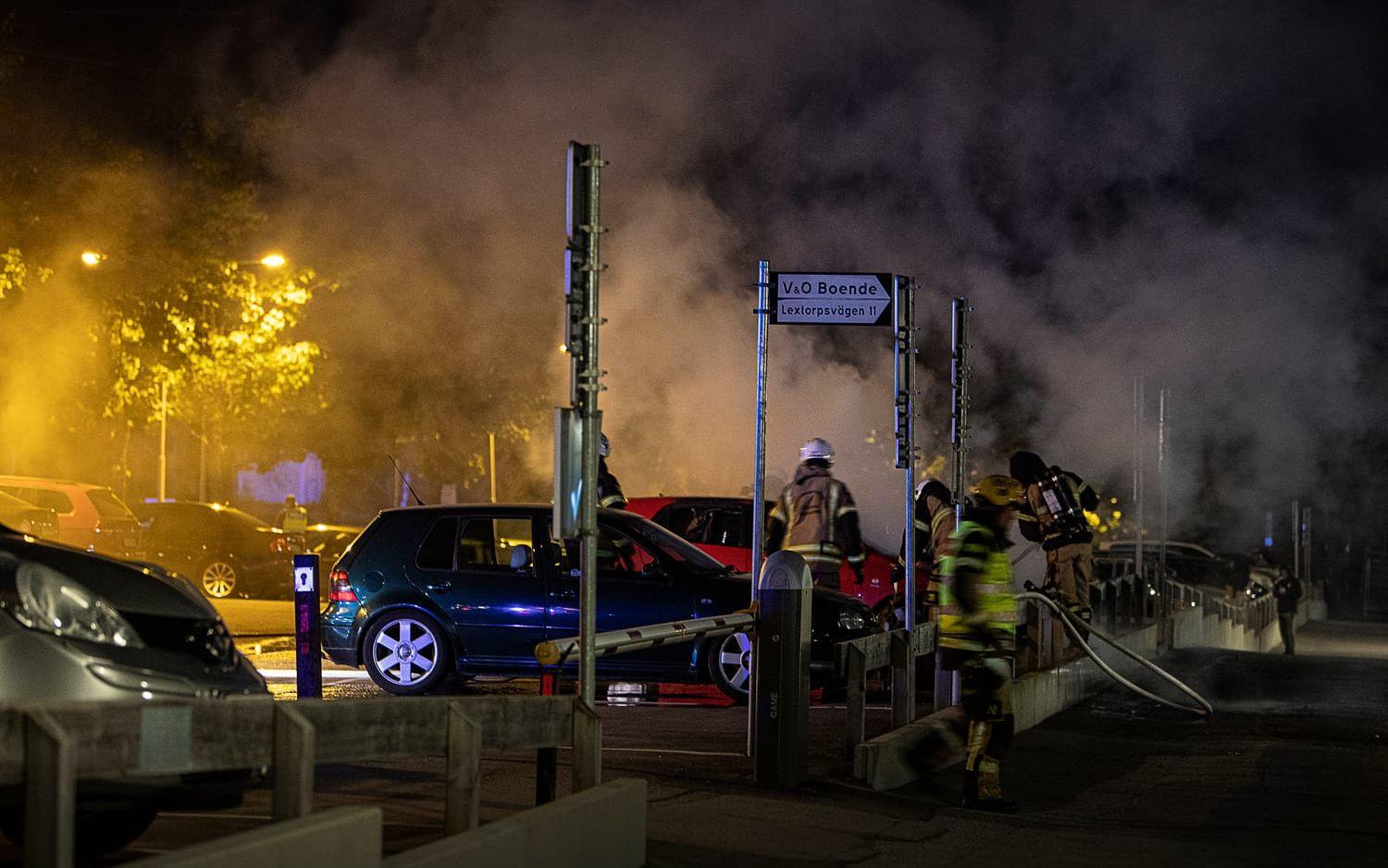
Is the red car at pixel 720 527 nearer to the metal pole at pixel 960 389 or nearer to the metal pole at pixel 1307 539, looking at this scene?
the metal pole at pixel 960 389

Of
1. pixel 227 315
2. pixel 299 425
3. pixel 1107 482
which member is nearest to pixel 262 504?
pixel 299 425

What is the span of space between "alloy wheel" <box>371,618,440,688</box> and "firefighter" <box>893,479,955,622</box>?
3.46m

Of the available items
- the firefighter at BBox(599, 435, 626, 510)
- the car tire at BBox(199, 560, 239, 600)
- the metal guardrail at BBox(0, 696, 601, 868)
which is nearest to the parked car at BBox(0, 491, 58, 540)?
the car tire at BBox(199, 560, 239, 600)

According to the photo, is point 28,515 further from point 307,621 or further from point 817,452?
point 307,621

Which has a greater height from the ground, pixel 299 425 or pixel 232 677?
pixel 299 425

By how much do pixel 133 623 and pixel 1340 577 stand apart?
5447 cm

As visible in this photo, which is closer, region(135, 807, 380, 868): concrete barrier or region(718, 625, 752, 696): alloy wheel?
region(135, 807, 380, 868): concrete barrier

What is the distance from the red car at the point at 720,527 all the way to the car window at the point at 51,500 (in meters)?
10.1

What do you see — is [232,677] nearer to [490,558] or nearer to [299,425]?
[490,558]

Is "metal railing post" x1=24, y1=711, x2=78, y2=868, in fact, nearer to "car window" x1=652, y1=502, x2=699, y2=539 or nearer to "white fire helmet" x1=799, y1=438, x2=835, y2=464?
"white fire helmet" x1=799, y1=438, x2=835, y2=464

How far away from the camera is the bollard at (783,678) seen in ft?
27.1

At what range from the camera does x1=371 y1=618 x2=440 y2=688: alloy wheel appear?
1191cm

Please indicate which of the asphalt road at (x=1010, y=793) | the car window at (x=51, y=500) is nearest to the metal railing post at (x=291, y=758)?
the asphalt road at (x=1010, y=793)

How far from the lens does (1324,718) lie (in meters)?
12.7
